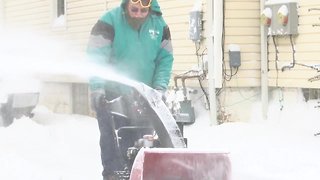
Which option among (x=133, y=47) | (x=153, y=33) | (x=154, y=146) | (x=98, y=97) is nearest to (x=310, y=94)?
(x=153, y=33)

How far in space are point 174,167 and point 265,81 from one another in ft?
21.5

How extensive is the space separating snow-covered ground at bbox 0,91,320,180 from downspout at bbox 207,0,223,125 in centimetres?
47

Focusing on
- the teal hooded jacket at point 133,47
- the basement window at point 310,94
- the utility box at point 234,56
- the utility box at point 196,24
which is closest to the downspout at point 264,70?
the utility box at point 234,56

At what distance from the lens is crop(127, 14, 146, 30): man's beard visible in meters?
5.20

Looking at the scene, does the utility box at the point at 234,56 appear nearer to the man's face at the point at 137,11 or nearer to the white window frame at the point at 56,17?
the man's face at the point at 137,11

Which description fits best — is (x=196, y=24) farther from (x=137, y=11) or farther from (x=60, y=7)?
(x=60, y=7)

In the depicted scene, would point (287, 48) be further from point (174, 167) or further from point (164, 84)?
point (174, 167)

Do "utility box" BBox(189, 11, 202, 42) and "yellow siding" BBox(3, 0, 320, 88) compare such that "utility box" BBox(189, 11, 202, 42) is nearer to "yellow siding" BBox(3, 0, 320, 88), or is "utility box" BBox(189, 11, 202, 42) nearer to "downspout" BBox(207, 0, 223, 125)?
"yellow siding" BBox(3, 0, 320, 88)

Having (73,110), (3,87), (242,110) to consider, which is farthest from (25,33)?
(242,110)

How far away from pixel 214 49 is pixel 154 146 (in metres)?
6.29

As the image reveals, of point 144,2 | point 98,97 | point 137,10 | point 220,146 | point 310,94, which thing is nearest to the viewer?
point 98,97

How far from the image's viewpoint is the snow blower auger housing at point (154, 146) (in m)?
3.51

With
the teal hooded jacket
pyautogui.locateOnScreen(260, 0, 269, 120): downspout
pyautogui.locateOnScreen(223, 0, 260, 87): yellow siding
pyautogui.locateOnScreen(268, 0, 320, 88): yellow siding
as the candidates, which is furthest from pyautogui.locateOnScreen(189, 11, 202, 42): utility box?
the teal hooded jacket

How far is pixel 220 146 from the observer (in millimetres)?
8281
